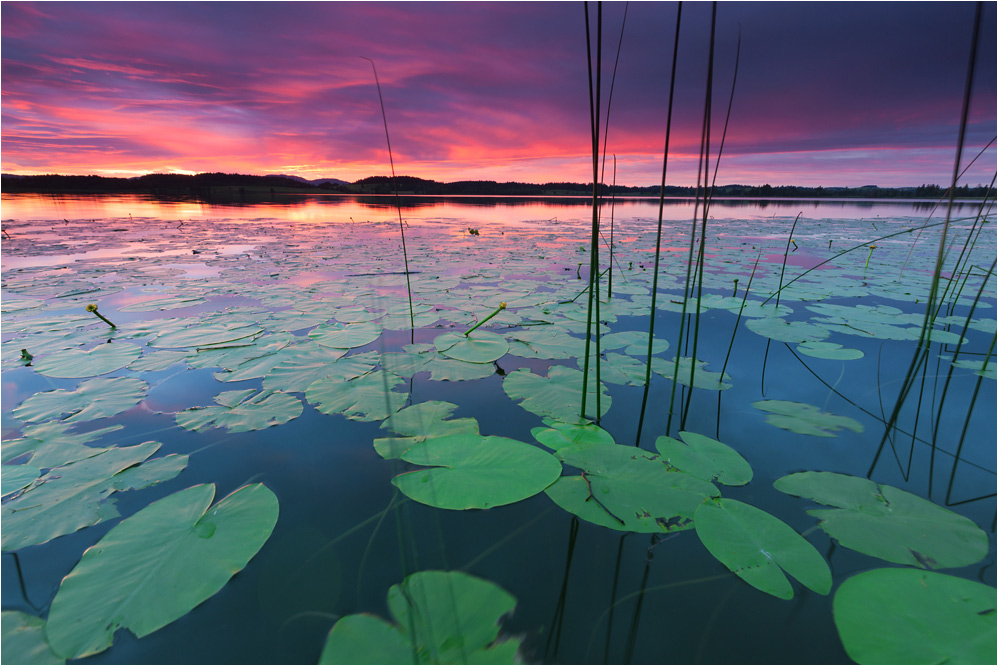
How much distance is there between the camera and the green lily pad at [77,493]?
1181 mm

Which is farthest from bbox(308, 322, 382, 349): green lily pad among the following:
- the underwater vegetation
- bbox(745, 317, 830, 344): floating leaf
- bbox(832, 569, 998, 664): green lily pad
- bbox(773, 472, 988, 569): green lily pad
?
bbox(745, 317, 830, 344): floating leaf

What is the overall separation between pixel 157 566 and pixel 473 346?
6.15 ft

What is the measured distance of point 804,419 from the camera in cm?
187

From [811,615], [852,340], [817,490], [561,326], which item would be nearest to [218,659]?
[811,615]

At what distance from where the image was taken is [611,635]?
99cm

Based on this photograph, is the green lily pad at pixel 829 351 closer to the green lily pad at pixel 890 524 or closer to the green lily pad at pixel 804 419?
the green lily pad at pixel 804 419

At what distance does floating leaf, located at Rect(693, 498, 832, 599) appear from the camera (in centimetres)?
102

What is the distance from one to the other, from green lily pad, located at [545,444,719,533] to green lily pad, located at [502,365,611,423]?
338 millimetres

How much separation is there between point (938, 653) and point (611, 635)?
28.2 inches

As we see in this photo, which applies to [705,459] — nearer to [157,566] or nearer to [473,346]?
[473,346]

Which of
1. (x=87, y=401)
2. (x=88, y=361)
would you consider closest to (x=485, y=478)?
(x=87, y=401)

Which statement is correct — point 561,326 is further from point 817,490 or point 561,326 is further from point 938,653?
point 938,653

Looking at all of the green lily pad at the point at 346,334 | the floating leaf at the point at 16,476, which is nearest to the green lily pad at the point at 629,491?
the green lily pad at the point at 346,334

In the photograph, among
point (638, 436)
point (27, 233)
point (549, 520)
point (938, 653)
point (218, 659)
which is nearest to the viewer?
point (938, 653)
